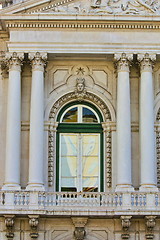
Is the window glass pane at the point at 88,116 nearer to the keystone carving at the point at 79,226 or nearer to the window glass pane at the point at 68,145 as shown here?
the window glass pane at the point at 68,145

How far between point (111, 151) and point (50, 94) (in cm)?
304

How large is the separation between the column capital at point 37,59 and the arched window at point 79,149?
1.93 metres

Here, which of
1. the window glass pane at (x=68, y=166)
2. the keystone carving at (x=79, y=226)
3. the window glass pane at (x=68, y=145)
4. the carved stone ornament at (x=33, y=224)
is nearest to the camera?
the carved stone ornament at (x=33, y=224)

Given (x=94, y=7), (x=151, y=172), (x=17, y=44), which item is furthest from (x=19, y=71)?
(x=151, y=172)

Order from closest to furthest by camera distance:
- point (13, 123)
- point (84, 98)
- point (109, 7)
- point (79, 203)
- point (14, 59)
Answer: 1. point (79, 203)
2. point (13, 123)
3. point (14, 59)
4. point (109, 7)
5. point (84, 98)

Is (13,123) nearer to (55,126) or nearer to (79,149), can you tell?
(55,126)

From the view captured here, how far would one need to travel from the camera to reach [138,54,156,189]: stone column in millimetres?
29391

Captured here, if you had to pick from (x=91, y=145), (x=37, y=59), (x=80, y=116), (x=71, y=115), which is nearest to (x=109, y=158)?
(x=91, y=145)

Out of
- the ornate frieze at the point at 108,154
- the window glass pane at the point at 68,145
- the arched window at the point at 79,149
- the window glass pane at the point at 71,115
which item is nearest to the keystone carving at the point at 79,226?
the arched window at the point at 79,149

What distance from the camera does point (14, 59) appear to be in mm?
30203

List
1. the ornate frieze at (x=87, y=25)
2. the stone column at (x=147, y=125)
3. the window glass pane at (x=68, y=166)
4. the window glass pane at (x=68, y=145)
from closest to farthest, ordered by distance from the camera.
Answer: the stone column at (x=147, y=125) < the ornate frieze at (x=87, y=25) < the window glass pane at (x=68, y=166) < the window glass pane at (x=68, y=145)

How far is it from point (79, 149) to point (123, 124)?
209cm

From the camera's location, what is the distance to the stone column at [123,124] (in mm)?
29344

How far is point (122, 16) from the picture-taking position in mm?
30406
